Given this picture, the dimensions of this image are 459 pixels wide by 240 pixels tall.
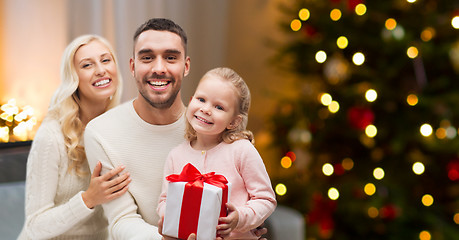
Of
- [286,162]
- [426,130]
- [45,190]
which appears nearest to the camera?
[45,190]

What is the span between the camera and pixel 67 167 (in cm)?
94

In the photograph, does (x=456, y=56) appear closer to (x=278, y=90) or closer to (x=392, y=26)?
(x=392, y=26)

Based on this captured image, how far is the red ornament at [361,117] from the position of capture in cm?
243

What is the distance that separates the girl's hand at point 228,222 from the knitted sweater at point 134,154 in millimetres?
160

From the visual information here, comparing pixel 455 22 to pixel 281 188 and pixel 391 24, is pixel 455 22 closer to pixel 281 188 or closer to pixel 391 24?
pixel 391 24

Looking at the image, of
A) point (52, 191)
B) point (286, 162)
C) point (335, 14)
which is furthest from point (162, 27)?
point (286, 162)

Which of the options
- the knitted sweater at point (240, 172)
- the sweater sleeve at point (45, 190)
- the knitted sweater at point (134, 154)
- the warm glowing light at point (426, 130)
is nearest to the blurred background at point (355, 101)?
the warm glowing light at point (426, 130)

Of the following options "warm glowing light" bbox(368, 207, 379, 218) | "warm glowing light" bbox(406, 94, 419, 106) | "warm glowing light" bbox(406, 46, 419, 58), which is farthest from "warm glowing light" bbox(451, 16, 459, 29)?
"warm glowing light" bbox(368, 207, 379, 218)

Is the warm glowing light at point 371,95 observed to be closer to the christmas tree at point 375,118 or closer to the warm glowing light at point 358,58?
the christmas tree at point 375,118

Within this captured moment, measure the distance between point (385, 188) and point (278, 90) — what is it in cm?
104

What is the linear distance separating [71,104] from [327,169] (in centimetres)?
195

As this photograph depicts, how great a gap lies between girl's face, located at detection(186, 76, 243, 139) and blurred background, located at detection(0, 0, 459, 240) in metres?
1.38

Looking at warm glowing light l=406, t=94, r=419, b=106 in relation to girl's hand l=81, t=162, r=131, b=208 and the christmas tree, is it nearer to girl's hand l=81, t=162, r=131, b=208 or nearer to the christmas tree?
the christmas tree

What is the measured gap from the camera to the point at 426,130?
2.38m
